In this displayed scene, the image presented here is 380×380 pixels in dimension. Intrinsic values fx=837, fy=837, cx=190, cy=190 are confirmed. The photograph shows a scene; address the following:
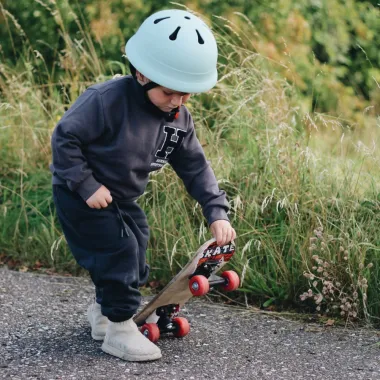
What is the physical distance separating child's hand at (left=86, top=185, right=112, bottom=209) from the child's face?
0.38 m

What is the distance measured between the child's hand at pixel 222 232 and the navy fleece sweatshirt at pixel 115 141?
3 cm

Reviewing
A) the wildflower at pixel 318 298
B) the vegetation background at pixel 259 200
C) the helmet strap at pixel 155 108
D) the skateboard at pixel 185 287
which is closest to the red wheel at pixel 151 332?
the skateboard at pixel 185 287

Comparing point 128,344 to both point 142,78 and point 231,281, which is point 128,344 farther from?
point 142,78

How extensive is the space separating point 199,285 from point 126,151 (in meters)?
0.56

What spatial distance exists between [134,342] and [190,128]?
87cm

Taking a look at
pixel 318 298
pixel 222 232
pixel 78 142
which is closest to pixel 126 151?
pixel 78 142

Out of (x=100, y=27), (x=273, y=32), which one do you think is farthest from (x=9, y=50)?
(x=273, y=32)

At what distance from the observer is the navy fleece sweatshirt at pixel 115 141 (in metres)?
3.02

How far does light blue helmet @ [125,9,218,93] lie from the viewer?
118 inches

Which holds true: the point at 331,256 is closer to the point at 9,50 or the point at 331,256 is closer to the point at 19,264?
the point at 19,264

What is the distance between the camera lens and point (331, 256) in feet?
12.5

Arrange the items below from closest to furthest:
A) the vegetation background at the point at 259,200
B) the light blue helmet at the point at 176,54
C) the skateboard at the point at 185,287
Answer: the light blue helmet at the point at 176,54 → the skateboard at the point at 185,287 → the vegetation background at the point at 259,200

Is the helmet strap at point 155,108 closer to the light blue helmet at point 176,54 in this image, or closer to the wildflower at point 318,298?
the light blue helmet at point 176,54

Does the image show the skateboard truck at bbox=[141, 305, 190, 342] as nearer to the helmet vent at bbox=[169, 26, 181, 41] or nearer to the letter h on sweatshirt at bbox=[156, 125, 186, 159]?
the letter h on sweatshirt at bbox=[156, 125, 186, 159]
